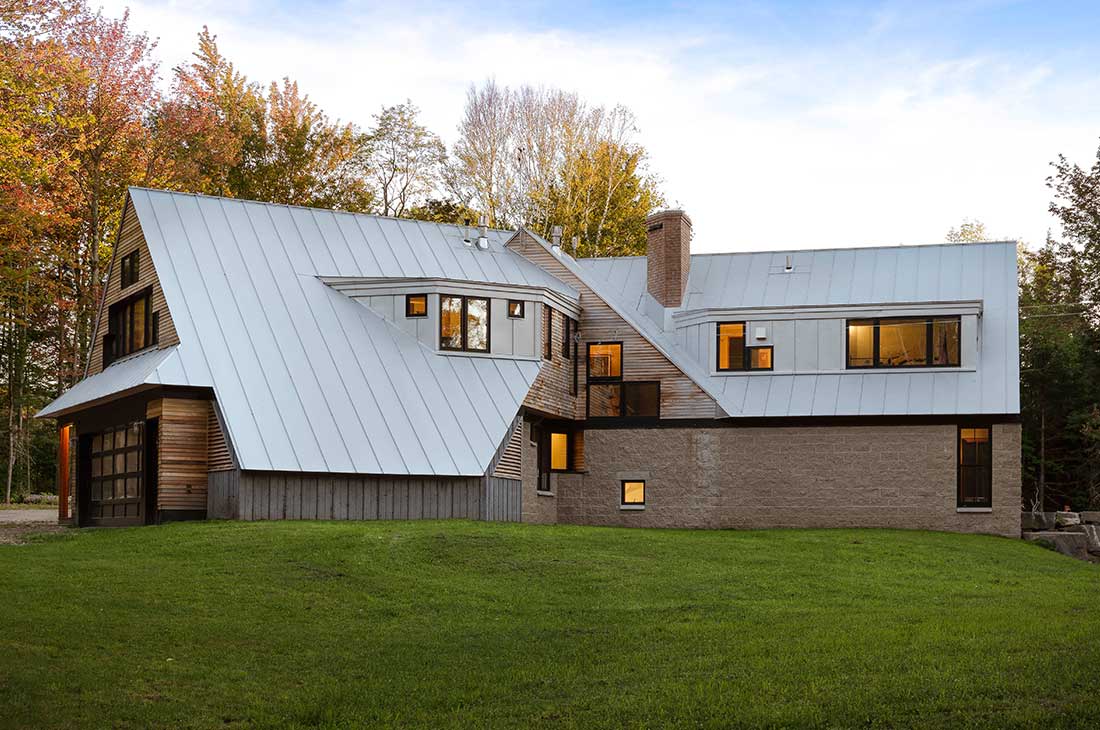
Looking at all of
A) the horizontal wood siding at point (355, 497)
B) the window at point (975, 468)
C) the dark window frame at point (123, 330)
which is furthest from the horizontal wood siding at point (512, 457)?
the window at point (975, 468)

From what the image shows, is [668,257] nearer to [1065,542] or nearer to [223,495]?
[1065,542]

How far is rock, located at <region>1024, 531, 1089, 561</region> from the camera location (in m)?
29.4

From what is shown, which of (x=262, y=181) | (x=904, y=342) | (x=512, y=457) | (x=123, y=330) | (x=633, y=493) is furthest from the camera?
(x=262, y=181)

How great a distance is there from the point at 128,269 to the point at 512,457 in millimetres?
10133

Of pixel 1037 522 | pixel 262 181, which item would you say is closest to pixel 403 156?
pixel 262 181

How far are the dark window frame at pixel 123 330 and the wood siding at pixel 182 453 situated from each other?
8.75 feet

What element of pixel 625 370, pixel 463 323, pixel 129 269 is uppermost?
pixel 129 269

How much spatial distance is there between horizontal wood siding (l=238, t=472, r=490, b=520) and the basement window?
5.38 metres

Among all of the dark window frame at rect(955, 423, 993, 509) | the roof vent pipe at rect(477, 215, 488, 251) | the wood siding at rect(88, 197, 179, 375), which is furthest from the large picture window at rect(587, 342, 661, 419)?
the wood siding at rect(88, 197, 179, 375)

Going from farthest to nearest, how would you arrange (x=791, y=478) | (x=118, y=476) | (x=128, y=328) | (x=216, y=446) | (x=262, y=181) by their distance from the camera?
(x=262, y=181)
(x=791, y=478)
(x=128, y=328)
(x=118, y=476)
(x=216, y=446)

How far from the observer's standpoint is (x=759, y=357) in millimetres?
32031

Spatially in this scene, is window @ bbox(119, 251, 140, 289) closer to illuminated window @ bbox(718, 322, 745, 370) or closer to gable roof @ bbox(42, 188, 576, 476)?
gable roof @ bbox(42, 188, 576, 476)

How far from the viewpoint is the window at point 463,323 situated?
2942 cm

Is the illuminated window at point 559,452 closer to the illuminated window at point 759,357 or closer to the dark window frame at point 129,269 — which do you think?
the illuminated window at point 759,357
